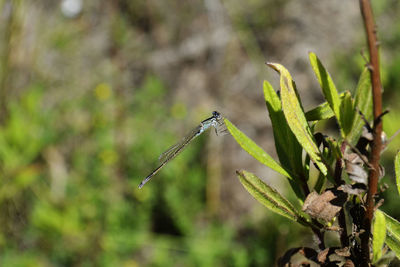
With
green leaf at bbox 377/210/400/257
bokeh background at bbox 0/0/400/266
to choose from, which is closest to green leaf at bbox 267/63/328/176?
green leaf at bbox 377/210/400/257

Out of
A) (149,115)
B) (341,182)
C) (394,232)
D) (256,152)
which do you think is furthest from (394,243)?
(149,115)

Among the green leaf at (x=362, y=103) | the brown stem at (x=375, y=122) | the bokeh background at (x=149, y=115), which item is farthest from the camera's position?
the bokeh background at (x=149, y=115)

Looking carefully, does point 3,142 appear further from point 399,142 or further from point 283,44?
point 399,142

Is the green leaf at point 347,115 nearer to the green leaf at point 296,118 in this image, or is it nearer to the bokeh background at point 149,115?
the green leaf at point 296,118

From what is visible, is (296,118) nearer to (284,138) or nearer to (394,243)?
(284,138)

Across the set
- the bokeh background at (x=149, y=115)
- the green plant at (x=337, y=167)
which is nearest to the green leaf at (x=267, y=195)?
the green plant at (x=337, y=167)
